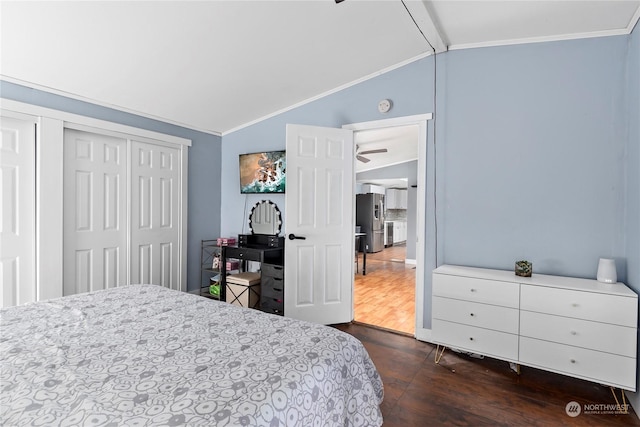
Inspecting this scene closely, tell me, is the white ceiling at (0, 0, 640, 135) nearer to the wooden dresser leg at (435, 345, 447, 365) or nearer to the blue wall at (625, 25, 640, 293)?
the blue wall at (625, 25, 640, 293)

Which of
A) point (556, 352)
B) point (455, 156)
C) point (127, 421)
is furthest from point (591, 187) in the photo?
point (127, 421)

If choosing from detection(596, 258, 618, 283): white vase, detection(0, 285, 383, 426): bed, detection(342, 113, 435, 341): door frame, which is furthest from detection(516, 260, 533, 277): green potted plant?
detection(0, 285, 383, 426): bed

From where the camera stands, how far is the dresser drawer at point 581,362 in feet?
6.49

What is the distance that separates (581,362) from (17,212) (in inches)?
177

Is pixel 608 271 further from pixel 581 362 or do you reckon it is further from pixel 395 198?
pixel 395 198

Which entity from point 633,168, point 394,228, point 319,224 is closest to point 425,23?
point 633,168

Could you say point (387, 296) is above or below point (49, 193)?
below

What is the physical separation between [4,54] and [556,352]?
4516 mm

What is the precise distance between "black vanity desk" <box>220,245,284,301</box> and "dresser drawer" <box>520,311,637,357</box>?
230cm

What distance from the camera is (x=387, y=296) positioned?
14.8 feet

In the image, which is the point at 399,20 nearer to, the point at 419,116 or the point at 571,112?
the point at 419,116

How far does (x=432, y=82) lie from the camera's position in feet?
10.0

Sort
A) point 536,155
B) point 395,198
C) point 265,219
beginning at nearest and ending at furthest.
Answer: point 536,155, point 265,219, point 395,198

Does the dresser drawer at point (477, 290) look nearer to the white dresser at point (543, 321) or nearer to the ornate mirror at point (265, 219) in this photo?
the white dresser at point (543, 321)
